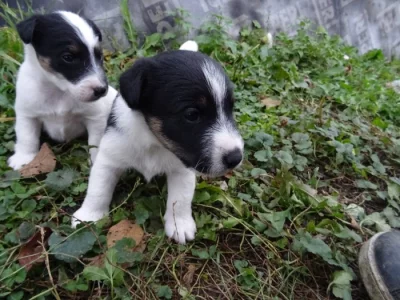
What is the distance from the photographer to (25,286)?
2.29m

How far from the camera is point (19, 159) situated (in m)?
3.29

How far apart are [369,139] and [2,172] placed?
132 inches

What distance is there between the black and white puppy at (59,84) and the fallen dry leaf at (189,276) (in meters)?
1.30

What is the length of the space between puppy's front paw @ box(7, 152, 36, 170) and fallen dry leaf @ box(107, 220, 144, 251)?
1.06m

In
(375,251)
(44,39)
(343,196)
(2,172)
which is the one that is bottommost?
(343,196)

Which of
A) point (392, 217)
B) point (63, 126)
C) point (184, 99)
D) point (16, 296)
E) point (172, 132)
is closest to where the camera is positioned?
point (16, 296)

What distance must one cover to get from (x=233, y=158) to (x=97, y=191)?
39.6 inches

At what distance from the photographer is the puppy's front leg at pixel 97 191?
2754 mm

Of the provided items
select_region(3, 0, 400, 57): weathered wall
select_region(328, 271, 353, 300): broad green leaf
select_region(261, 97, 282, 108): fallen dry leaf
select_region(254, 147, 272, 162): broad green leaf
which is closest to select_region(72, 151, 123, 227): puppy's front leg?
select_region(254, 147, 272, 162): broad green leaf

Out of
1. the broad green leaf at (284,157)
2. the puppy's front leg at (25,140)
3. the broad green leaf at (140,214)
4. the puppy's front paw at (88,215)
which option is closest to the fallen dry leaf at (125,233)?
the broad green leaf at (140,214)

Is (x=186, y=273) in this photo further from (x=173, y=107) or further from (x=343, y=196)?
(x=343, y=196)

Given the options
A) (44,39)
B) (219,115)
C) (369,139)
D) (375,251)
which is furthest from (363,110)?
(44,39)

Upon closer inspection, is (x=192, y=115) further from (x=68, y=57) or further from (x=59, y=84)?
(x=59, y=84)

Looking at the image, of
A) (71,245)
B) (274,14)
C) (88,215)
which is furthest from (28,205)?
(274,14)
